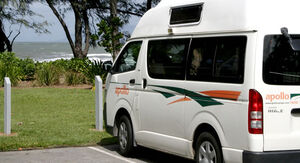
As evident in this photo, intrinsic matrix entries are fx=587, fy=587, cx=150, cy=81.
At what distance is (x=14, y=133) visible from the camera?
1205 cm

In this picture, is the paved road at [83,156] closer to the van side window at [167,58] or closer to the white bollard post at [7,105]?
the van side window at [167,58]

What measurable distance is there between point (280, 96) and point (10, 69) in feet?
59.0

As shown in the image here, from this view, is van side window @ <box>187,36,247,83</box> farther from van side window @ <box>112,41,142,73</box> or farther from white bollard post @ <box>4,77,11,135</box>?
white bollard post @ <box>4,77,11,135</box>

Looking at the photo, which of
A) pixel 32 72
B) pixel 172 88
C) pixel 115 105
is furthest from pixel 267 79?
pixel 32 72

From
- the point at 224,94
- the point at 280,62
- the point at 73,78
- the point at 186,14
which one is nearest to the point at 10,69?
the point at 73,78

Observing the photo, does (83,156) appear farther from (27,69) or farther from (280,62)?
(27,69)

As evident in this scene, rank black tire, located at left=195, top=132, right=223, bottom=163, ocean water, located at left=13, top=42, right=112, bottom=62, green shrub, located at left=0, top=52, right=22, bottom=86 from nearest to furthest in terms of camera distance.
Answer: black tire, located at left=195, top=132, right=223, bottom=163, green shrub, located at left=0, top=52, right=22, bottom=86, ocean water, located at left=13, top=42, right=112, bottom=62

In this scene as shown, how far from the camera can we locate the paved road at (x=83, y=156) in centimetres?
954

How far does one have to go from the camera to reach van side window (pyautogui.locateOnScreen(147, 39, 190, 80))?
8.45 m

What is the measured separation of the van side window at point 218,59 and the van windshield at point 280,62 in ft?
0.96

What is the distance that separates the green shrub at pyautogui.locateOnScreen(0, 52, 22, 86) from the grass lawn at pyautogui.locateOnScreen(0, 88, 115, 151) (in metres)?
0.93

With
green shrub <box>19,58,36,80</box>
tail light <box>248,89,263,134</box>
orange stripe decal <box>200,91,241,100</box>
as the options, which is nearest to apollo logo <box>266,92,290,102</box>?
tail light <box>248,89,263,134</box>

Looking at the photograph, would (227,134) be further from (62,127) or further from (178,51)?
(62,127)

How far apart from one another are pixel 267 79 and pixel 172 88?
1.90 meters
